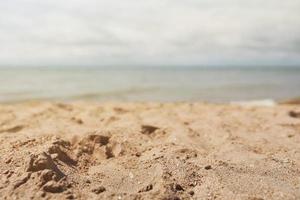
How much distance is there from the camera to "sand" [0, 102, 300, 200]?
10.1ft

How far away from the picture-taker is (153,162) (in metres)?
3.72

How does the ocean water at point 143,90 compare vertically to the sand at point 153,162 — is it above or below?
below

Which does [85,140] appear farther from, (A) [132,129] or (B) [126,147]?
(A) [132,129]

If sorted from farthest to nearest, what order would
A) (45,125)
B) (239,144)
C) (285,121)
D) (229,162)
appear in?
1. (285,121)
2. (45,125)
3. (239,144)
4. (229,162)

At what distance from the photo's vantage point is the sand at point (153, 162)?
10.1ft

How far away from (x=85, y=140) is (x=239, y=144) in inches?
77.6

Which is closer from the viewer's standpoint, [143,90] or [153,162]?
[153,162]

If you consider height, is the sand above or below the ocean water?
above

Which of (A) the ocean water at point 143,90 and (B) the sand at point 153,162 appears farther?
(A) the ocean water at point 143,90

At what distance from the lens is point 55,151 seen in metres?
Result: 3.73

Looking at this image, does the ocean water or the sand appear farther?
the ocean water

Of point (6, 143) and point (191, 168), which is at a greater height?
point (6, 143)

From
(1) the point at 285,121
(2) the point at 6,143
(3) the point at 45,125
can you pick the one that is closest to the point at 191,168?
(2) the point at 6,143

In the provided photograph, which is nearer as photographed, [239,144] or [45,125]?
[239,144]
